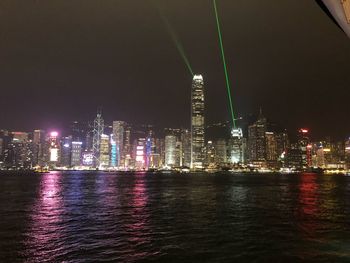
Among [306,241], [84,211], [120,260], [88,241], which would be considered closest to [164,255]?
[120,260]

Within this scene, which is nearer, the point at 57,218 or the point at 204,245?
the point at 204,245

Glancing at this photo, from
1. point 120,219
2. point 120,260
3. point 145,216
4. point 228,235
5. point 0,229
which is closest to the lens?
point 120,260

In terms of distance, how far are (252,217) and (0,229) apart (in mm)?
20822

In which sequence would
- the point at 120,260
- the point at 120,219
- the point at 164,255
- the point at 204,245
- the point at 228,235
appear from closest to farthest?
1. the point at 120,260
2. the point at 164,255
3. the point at 204,245
4. the point at 228,235
5. the point at 120,219

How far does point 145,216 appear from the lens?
3494 cm

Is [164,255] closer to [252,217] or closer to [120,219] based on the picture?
[120,219]

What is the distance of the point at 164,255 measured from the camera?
19125 millimetres

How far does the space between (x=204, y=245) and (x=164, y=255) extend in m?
3.10

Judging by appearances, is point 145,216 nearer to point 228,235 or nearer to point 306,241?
point 228,235

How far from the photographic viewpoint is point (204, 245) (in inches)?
840

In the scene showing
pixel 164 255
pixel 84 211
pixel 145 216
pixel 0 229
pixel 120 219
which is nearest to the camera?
pixel 164 255

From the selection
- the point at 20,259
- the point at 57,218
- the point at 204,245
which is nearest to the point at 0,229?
the point at 57,218

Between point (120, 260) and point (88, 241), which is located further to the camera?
point (88, 241)

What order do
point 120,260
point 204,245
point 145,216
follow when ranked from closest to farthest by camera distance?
point 120,260, point 204,245, point 145,216
